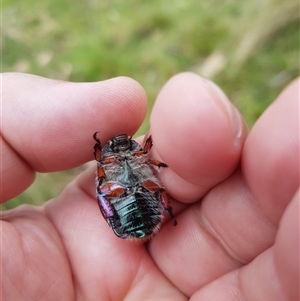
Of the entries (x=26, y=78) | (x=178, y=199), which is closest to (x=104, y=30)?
(x=26, y=78)

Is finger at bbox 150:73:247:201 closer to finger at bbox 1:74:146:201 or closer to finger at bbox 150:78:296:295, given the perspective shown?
finger at bbox 150:78:296:295

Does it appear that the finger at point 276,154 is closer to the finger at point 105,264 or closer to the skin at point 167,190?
the skin at point 167,190

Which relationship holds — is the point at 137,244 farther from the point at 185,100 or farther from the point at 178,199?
the point at 185,100

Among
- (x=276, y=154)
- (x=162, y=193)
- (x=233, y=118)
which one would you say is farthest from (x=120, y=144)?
(x=276, y=154)

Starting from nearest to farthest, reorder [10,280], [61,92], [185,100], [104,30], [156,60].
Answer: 1. [185,100]
2. [10,280]
3. [61,92]
4. [156,60]
5. [104,30]

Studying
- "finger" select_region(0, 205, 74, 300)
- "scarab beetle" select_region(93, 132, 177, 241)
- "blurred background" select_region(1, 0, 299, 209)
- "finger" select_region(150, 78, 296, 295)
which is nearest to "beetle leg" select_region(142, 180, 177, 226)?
"scarab beetle" select_region(93, 132, 177, 241)

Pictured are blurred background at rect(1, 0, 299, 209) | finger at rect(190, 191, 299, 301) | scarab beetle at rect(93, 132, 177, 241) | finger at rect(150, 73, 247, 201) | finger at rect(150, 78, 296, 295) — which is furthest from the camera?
blurred background at rect(1, 0, 299, 209)

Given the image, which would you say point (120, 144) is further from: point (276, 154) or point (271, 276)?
point (271, 276)
